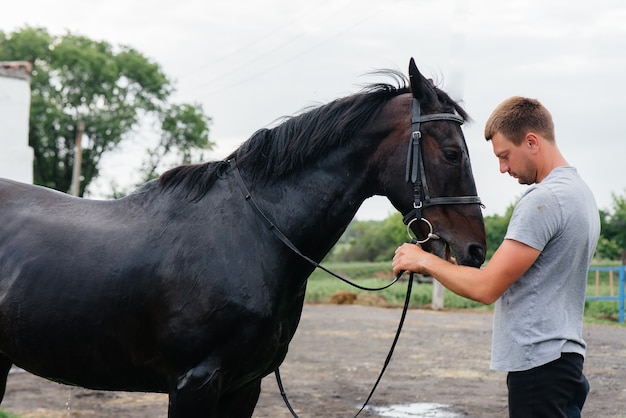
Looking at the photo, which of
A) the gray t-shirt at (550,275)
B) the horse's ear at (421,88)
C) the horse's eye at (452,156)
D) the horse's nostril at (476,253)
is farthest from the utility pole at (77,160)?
the gray t-shirt at (550,275)

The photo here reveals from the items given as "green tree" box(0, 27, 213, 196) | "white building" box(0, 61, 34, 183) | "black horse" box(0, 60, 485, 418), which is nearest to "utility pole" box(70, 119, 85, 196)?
"green tree" box(0, 27, 213, 196)

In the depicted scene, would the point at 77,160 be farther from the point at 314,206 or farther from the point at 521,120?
the point at 521,120

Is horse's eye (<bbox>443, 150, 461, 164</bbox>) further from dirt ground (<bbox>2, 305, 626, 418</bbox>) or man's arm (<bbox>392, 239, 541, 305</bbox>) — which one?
dirt ground (<bbox>2, 305, 626, 418</bbox>)

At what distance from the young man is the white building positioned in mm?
8558

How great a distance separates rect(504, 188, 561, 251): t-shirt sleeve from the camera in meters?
2.71

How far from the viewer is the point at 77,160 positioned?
33.4m

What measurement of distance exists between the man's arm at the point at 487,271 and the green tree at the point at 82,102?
33.7m

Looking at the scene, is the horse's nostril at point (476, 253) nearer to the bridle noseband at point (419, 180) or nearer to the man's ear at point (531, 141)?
the bridle noseband at point (419, 180)

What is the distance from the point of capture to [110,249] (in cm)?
350

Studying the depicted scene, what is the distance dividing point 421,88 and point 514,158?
60cm

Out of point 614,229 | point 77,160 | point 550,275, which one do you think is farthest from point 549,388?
point 77,160

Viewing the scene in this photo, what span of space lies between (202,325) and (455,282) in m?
1.12

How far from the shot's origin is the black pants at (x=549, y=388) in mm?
2732

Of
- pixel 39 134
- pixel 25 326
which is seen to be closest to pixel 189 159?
pixel 39 134
